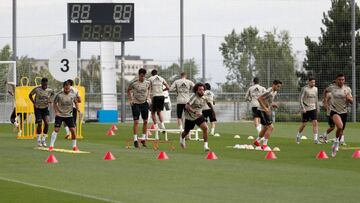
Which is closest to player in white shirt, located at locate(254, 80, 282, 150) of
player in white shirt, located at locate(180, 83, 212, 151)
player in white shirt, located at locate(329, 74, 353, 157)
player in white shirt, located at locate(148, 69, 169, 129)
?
player in white shirt, located at locate(180, 83, 212, 151)

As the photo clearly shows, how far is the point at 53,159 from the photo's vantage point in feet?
76.1

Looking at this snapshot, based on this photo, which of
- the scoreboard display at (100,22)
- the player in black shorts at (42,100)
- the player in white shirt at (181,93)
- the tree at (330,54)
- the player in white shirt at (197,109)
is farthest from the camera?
the tree at (330,54)

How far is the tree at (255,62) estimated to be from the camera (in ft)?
175

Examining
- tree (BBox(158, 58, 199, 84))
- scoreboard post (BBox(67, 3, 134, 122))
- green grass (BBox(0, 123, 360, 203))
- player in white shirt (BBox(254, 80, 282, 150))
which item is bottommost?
green grass (BBox(0, 123, 360, 203))

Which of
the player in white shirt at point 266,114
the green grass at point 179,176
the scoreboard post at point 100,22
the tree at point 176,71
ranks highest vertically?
the scoreboard post at point 100,22

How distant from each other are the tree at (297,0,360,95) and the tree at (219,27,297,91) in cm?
83

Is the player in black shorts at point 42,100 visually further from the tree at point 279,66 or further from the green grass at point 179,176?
the tree at point 279,66

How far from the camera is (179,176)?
19.6 metres

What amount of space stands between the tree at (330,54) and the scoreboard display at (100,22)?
10.1 meters

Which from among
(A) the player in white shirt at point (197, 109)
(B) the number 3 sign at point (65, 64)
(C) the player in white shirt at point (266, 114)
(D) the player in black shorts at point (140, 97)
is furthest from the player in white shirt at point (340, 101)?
(B) the number 3 sign at point (65, 64)

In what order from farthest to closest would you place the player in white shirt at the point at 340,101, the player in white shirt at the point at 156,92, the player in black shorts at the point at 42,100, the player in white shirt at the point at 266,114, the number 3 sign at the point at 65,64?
1. the number 3 sign at the point at 65,64
2. the player in white shirt at the point at 156,92
3. the player in black shorts at the point at 42,100
4. the player in white shirt at the point at 266,114
5. the player in white shirt at the point at 340,101

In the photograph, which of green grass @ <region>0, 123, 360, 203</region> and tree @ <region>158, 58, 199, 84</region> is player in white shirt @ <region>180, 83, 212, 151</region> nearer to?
green grass @ <region>0, 123, 360, 203</region>

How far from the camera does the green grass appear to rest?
52.7ft

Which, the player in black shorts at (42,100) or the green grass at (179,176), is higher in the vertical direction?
the player in black shorts at (42,100)
